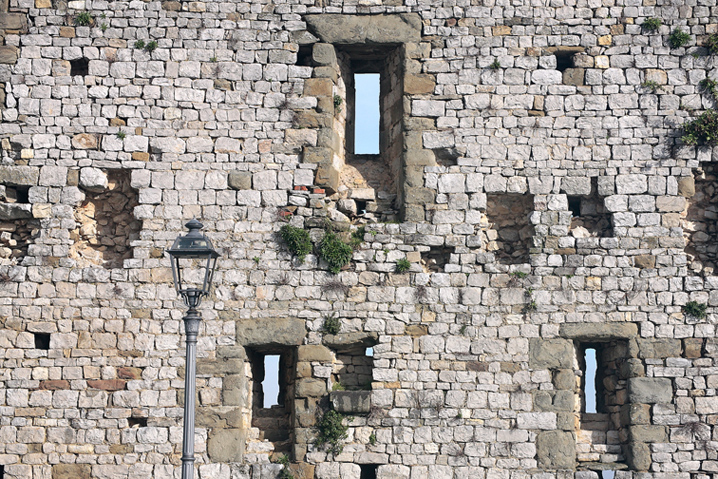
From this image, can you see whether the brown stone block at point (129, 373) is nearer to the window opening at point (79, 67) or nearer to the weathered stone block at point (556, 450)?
the window opening at point (79, 67)

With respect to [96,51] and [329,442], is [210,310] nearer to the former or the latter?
[329,442]

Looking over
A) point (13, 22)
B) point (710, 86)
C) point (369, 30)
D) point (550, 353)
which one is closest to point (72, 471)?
point (13, 22)

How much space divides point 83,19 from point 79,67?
24.1 inches

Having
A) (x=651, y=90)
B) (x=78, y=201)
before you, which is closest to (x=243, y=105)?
(x=78, y=201)

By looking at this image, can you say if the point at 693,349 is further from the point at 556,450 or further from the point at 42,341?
the point at 42,341

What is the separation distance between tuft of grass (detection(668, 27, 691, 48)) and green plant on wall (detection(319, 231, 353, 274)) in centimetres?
489

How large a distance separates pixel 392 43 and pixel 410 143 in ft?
4.42

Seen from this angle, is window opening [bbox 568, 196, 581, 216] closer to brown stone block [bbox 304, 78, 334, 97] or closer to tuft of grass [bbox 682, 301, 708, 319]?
tuft of grass [bbox 682, 301, 708, 319]

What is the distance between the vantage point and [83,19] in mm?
12094

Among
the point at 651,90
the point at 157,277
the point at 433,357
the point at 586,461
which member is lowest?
the point at 586,461

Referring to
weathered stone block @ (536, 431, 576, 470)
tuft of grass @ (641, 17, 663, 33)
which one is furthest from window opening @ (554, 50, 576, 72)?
weathered stone block @ (536, 431, 576, 470)

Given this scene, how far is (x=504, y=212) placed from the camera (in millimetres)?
11969

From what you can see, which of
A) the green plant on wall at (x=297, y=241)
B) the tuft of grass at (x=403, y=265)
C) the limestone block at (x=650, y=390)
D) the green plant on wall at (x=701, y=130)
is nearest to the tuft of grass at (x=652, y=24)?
the green plant on wall at (x=701, y=130)

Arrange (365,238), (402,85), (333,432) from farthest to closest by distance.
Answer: (402,85) < (365,238) < (333,432)
